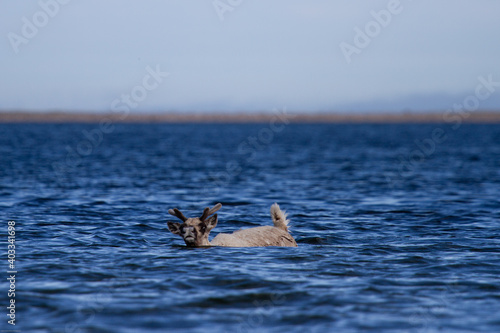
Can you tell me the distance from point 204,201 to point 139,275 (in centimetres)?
1340

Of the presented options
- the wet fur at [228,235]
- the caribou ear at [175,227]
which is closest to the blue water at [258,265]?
the wet fur at [228,235]

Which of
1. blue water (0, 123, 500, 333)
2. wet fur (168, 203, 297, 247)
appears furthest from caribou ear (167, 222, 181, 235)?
blue water (0, 123, 500, 333)

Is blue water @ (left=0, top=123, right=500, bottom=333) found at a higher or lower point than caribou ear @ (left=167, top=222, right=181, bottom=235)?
lower

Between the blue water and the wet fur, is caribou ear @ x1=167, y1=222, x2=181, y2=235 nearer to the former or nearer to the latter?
the wet fur

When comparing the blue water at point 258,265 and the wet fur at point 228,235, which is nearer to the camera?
the blue water at point 258,265

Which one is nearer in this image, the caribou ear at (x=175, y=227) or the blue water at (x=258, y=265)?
the blue water at (x=258, y=265)

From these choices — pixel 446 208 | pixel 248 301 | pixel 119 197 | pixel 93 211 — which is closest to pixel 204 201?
pixel 119 197

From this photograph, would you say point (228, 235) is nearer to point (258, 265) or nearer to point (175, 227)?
point (175, 227)

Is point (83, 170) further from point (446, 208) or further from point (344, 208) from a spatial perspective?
point (446, 208)

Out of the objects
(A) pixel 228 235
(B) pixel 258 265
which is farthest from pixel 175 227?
(B) pixel 258 265

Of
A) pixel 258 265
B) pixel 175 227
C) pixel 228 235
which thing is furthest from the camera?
pixel 228 235

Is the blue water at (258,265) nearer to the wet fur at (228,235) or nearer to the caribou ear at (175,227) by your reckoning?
the wet fur at (228,235)

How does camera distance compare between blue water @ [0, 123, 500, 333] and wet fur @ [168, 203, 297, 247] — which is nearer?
blue water @ [0, 123, 500, 333]

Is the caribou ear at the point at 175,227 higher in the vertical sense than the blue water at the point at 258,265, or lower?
higher
